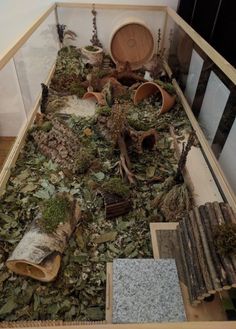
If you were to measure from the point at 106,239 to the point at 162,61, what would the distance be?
9.97 ft

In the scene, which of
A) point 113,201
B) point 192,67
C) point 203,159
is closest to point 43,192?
point 113,201

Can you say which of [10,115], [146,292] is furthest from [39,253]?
[10,115]

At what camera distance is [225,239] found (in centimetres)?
130

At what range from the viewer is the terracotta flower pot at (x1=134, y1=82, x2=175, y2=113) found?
2.92 meters

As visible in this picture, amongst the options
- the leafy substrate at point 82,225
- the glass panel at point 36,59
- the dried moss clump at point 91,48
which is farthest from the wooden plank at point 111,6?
the leafy substrate at point 82,225

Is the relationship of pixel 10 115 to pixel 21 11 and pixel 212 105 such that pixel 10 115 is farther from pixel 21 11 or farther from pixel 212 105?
pixel 212 105

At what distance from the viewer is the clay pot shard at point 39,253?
1.50 m

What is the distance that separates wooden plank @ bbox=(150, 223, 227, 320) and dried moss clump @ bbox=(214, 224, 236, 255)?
1.07 feet

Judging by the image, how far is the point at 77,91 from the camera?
3287 mm

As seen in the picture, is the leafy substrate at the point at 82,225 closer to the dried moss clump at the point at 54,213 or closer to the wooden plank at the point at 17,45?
the dried moss clump at the point at 54,213

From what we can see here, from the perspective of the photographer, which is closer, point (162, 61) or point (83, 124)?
point (83, 124)

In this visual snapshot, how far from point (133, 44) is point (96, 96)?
1232mm

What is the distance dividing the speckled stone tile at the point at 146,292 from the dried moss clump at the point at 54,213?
430mm

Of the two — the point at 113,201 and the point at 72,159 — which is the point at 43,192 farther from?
the point at 113,201
